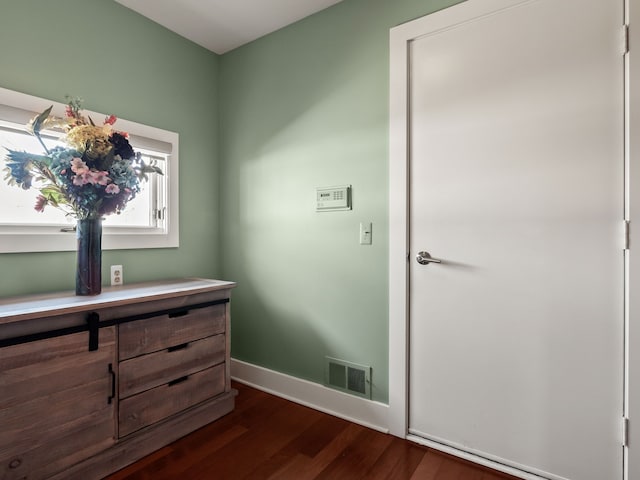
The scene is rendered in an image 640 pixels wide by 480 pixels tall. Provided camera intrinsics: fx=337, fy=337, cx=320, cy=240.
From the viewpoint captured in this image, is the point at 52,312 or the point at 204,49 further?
the point at 204,49

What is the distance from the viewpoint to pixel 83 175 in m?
1.57

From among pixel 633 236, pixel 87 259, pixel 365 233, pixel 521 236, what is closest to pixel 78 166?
pixel 87 259

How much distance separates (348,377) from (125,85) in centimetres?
224

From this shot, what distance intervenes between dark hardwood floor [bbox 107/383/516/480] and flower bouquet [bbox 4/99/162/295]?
929 millimetres

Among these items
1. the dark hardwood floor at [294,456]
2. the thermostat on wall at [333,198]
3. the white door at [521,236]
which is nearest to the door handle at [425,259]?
the white door at [521,236]

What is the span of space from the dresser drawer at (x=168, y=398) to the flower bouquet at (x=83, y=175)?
0.59 metres

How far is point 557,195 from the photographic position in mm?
Answer: 1441

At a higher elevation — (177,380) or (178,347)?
(178,347)

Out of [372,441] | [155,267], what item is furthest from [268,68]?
[372,441]

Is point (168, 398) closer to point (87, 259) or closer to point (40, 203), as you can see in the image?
point (87, 259)

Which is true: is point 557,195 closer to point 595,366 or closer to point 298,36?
point 595,366

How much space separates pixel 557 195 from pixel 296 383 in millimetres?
1805

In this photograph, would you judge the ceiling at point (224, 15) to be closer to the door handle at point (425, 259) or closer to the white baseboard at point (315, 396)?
the door handle at point (425, 259)

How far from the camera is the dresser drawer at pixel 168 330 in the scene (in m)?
1.61
